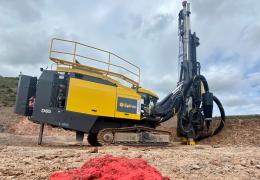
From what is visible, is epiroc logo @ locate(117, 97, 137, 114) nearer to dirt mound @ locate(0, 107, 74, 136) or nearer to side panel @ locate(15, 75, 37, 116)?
side panel @ locate(15, 75, 37, 116)

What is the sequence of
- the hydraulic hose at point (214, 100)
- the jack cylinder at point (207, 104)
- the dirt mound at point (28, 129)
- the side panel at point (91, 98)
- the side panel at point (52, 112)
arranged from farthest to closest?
1. the dirt mound at point (28, 129)
2. the jack cylinder at point (207, 104)
3. the hydraulic hose at point (214, 100)
4. the side panel at point (91, 98)
5. the side panel at point (52, 112)

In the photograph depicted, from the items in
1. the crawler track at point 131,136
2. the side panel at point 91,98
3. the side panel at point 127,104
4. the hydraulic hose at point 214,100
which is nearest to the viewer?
the side panel at point 91,98

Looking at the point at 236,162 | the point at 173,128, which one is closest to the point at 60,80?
the point at 236,162

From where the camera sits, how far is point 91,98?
1148cm

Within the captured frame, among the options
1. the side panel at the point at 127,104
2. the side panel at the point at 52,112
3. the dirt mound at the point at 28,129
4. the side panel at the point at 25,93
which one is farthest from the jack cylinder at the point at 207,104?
the dirt mound at the point at 28,129

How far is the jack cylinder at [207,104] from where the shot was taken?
1568 centimetres

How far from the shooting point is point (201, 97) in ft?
51.9

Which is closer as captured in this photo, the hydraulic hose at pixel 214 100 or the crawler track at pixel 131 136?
the crawler track at pixel 131 136

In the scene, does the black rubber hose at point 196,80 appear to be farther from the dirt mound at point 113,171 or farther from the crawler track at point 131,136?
the dirt mound at point 113,171

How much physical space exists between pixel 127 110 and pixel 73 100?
214cm

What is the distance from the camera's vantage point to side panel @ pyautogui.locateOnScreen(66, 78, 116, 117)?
11.3 m

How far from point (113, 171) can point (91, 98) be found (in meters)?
6.90

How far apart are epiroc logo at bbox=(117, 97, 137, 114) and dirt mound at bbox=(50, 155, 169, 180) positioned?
22.2ft

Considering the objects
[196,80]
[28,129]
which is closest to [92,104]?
[196,80]
